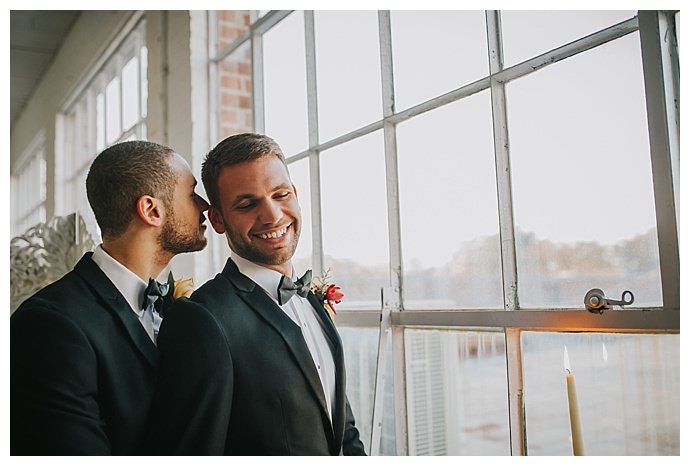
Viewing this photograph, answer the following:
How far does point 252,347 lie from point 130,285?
200 mm

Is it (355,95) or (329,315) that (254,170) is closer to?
(329,315)

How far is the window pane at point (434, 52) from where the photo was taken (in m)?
1.25

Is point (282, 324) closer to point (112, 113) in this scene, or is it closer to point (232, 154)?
point (232, 154)

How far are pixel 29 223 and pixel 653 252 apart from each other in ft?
7.83

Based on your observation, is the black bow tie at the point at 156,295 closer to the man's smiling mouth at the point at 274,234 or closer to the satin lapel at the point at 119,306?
the satin lapel at the point at 119,306

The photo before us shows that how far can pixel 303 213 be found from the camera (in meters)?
1.37

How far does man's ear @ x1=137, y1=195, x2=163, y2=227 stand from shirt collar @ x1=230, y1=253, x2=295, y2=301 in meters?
0.13

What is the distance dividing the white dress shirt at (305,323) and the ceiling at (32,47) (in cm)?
142

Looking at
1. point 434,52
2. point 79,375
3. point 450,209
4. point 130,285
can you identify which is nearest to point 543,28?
point 434,52

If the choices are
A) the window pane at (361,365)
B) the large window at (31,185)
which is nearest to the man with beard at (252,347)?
the window pane at (361,365)

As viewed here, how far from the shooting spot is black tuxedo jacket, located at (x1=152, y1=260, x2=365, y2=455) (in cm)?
90

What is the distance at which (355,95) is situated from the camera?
142cm

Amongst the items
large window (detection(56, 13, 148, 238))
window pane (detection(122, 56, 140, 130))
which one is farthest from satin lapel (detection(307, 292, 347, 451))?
window pane (detection(122, 56, 140, 130))
